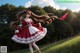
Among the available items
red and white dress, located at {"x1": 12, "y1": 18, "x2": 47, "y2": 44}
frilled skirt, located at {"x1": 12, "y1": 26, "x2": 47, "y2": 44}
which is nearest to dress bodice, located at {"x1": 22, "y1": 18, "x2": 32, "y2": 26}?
red and white dress, located at {"x1": 12, "y1": 18, "x2": 47, "y2": 44}

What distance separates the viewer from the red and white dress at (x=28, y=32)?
26.0 feet

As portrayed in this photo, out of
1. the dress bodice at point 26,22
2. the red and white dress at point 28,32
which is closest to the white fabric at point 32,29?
the red and white dress at point 28,32

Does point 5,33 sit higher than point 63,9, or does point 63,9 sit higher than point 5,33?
point 63,9

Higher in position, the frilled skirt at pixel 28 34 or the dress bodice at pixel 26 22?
the dress bodice at pixel 26 22

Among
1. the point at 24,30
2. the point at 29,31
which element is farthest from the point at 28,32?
the point at 24,30

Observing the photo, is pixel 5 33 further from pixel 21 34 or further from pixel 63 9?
pixel 21 34

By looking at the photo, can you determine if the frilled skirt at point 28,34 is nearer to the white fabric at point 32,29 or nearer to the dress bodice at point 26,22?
the white fabric at point 32,29

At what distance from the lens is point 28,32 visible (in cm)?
805

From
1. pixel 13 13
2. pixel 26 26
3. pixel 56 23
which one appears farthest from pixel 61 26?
pixel 26 26

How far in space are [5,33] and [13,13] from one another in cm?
83

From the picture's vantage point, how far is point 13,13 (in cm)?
1242

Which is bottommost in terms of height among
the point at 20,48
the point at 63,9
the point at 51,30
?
the point at 20,48

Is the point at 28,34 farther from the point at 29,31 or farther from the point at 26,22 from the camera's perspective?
the point at 26,22

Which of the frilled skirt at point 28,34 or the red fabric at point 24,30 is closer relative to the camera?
the frilled skirt at point 28,34
